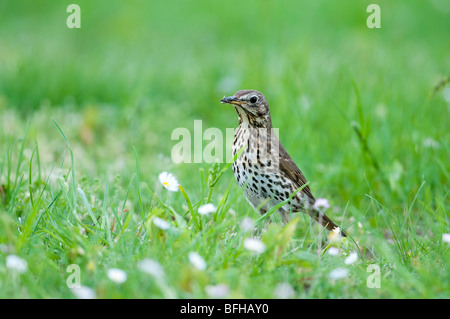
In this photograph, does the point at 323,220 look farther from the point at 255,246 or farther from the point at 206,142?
the point at 206,142

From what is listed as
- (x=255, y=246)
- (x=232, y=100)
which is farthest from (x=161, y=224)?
(x=232, y=100)

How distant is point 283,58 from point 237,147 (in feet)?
12.5

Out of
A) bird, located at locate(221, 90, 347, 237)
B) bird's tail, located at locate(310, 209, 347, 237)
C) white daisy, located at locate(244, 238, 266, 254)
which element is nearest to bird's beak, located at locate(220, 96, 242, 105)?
bird, located at locate(221, 90, 347, 237)

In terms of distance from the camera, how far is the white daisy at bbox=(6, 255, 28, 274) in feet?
8.69

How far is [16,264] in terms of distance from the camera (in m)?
2.65

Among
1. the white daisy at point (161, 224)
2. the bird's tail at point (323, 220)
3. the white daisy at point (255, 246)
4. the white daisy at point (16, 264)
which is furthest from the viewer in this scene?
the bird's tail at point (323, 220)

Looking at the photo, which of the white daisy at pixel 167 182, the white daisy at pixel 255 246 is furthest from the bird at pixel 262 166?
the white daisy at pixel 255 246

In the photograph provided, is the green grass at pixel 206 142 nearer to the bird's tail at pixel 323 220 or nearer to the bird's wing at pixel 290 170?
the bird's tail at pixel 323 220

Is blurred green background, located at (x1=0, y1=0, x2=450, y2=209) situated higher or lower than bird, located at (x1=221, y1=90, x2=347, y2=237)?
higher

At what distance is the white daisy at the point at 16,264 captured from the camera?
2648 mm

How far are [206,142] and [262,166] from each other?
86.2 inches

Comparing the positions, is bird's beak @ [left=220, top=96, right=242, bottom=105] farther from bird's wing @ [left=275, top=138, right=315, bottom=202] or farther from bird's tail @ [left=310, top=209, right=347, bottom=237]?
bird's tail @ [left=310, top=209, right=347, bottom=237]

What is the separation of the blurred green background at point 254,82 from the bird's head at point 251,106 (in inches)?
35.9

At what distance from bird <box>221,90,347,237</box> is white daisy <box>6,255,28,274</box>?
1.68m
